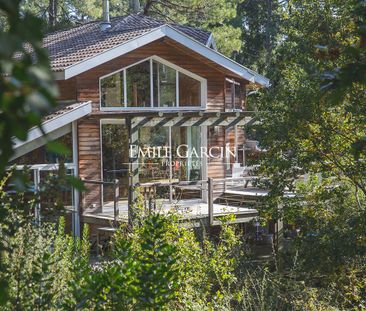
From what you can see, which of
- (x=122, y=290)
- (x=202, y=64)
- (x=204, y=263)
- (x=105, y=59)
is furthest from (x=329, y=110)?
(x=202, y=64)

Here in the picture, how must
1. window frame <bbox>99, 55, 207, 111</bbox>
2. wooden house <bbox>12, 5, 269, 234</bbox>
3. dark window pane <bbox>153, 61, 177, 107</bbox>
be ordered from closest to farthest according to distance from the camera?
1. wooden house <bbox>12, 5, 269, 234</bbox>
2. window frame <bbox>99, 55, 207, 111</bbox>
3. dark window pane <bbox>153, 61, 177, 107</bbox>

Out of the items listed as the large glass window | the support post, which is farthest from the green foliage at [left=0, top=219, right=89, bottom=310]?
the large glass window

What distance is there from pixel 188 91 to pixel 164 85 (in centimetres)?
78

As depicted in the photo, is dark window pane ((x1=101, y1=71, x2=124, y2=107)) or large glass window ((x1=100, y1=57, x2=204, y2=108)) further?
large glass window ((x1=100, y1=57, x2=204, y2=108))

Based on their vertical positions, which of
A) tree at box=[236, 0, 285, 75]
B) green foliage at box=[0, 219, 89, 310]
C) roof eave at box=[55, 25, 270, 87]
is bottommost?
green foliage at box=[0, 219, 89, 310]

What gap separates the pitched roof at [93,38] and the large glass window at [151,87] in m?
0.82

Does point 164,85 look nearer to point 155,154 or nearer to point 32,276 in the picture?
point 155,154

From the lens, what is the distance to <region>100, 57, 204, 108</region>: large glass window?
14781 millimetres

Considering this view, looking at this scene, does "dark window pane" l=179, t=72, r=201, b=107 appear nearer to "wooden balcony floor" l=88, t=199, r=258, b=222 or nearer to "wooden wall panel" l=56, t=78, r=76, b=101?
"wooden balcony floor" l=88, t=199, r=258, b=222

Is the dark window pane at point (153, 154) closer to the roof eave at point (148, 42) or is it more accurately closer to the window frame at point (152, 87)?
the window frame at point (152, 87)

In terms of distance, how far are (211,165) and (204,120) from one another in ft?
5.40

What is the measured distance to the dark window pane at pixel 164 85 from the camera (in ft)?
50.5

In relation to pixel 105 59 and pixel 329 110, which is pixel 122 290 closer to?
pixel 329 110

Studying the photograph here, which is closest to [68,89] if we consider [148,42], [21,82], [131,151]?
[131,151]
